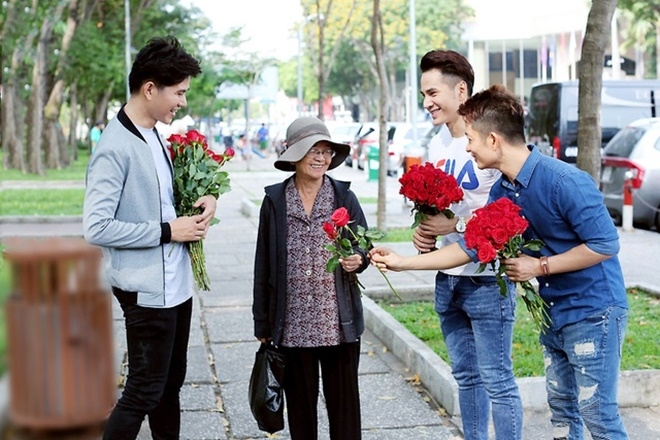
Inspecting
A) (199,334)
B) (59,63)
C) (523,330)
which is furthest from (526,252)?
(59,63)

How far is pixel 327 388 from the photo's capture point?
15.4ft

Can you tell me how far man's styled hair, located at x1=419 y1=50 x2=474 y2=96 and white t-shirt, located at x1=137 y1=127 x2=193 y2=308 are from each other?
1.21 meters

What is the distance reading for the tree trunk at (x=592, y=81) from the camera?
7.59 meters

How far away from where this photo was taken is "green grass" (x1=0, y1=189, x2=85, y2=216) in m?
17.6

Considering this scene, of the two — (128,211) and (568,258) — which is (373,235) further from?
(128,211)

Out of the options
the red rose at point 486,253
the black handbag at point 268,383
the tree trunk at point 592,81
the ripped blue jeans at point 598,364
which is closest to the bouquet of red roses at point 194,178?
Result: the black handbag at point 268,383

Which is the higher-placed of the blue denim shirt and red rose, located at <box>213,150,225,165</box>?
red rose, located at <box>213,150,225,165</box>

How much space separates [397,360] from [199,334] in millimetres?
1830

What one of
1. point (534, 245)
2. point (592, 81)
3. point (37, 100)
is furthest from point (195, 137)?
point (37, 100)

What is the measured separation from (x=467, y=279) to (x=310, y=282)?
683 mm

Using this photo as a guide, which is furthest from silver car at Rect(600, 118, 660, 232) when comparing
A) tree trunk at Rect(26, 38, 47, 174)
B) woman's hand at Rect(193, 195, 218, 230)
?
tree trunk at Rect(26, 38, 47, 174)

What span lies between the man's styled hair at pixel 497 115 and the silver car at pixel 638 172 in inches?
461

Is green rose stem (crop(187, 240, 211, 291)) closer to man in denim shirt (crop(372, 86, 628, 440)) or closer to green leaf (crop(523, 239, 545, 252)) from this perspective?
man in denim shirt (crop(372, 86, 628, 440))

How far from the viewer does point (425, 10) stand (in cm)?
6400
